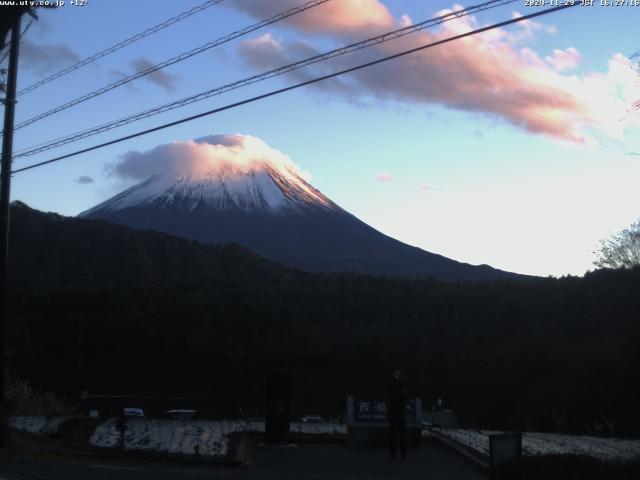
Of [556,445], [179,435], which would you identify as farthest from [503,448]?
[179,435]

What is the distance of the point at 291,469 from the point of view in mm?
13992

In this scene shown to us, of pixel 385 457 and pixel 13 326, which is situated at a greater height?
pixel 13 326

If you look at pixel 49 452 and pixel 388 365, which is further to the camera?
pixel 388 365

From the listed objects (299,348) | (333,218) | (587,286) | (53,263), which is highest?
(333,218)

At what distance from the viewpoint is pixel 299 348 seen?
76.6 m

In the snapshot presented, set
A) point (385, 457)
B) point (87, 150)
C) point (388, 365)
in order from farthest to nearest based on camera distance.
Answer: point (388, 365) → point (87, 150) → point (385, 457)

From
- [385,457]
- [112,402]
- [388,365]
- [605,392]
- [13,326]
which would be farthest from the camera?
[13,326]

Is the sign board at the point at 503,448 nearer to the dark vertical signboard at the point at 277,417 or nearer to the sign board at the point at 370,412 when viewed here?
the sign board at the point at 370,412

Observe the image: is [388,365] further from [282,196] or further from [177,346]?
[282,196]

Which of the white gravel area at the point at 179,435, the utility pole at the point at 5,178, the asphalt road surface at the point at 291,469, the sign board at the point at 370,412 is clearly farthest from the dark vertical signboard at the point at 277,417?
the utility pole at the point at 5,178

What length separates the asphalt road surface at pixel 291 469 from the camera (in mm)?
12781

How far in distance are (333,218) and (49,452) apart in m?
156

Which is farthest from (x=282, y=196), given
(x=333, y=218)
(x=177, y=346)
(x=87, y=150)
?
(x=87, y=150)

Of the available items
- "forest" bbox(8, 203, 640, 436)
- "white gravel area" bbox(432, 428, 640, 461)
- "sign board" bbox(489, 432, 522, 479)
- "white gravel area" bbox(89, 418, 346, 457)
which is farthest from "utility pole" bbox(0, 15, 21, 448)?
"forest" bbox(8, 203, 640, 436)
